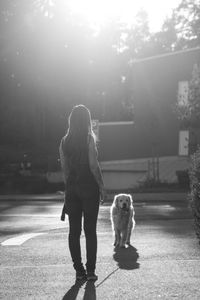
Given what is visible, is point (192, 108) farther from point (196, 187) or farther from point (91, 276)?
point (91, 276)

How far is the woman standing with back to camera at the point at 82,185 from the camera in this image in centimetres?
682

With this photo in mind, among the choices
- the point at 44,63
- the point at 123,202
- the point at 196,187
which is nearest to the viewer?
the point at 196,187

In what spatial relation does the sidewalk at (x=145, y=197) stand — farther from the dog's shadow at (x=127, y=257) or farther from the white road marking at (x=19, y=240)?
the dog's shadow at (x=127, y=257)

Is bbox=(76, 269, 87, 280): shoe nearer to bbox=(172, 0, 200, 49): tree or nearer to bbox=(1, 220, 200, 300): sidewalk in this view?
bbox=(1, 220, 200, 300): sidewalk

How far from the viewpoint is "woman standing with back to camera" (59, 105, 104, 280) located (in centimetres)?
682

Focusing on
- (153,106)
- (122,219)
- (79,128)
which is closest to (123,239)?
(122,219)

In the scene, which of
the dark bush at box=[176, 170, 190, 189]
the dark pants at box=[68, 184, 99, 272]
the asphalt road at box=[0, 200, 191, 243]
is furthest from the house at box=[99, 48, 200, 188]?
the dark pants at box=[68, 184, 99, 272]

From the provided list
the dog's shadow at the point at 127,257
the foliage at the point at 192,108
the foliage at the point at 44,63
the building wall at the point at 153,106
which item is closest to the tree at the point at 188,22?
the foliage at the point at 44,63

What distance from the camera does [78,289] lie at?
6422mm

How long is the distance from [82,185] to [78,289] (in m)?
1.13

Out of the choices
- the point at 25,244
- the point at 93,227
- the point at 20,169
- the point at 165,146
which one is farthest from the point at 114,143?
the point at 93,227

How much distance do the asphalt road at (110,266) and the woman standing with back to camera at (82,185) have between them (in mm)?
330

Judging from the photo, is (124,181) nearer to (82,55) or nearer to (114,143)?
(114,143)

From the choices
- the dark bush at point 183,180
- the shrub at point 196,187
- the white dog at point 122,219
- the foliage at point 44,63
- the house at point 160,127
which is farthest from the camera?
the foliage at point 44,63
